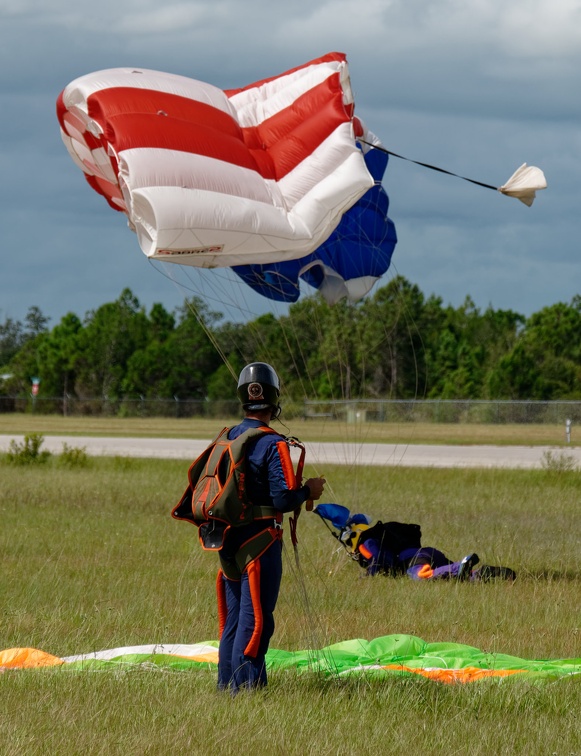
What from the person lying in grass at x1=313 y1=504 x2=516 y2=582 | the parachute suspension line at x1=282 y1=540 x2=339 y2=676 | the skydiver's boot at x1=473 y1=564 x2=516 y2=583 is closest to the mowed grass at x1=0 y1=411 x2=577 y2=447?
the person lying in grass at x1=313 y1=504 x2=516 y2=582

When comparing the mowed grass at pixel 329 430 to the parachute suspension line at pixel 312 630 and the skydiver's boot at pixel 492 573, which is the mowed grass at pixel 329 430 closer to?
the skydiver's boot at pixel 492 573

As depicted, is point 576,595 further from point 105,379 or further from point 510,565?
point 105,379

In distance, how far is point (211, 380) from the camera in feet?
209

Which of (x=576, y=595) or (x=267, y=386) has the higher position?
(x=267, y=386)

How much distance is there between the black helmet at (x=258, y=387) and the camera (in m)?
5.21

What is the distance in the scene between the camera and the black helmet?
5.21 meters

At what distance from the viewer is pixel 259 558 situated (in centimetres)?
502

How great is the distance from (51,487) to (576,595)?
10373 mm

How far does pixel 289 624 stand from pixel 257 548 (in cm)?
259

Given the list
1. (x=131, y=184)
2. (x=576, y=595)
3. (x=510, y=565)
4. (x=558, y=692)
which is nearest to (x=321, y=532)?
(x=510, y=565)

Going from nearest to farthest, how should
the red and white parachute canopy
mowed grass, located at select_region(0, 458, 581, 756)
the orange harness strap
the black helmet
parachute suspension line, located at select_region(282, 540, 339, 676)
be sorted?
mowed grass, located at select_region(0, 458, 581, 756) < the orange harness strap < the black helmet < parachute suspension line, located at select_region(282, 540, 339, 676) < the red and white parachute canopy

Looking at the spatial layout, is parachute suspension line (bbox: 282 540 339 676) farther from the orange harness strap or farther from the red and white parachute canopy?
the red and white parachute canopy

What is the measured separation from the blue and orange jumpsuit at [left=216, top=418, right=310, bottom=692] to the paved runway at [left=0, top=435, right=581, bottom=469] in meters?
18.0

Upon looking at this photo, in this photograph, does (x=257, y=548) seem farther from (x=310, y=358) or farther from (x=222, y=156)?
(x=310, y=358)
